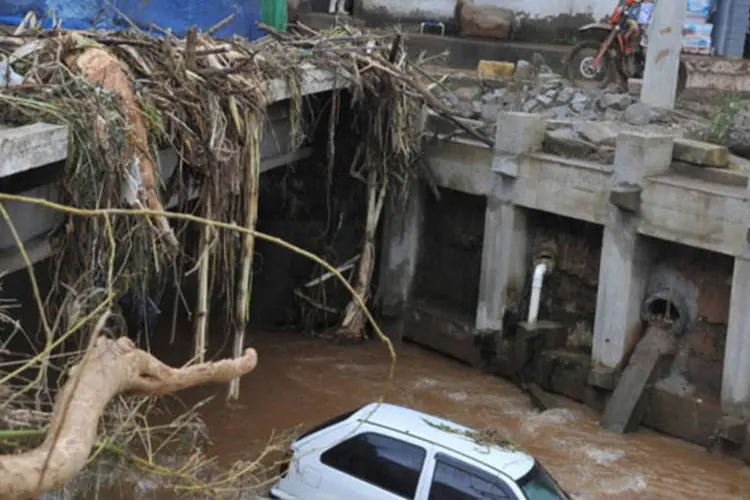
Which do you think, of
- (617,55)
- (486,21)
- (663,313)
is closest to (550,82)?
(617,55)

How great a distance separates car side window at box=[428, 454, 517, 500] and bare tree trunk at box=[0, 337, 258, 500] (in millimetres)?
4203

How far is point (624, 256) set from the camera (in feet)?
45.4

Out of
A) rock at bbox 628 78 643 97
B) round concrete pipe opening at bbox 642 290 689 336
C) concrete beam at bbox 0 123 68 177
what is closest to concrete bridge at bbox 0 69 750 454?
round concrete pipe opening at bbox 642 290 689 336

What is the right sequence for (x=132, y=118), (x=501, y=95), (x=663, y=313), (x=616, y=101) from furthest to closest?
(x=501, y=95) → (x=616, y=101) → (x=663, y=313) → (x=132, y=118)

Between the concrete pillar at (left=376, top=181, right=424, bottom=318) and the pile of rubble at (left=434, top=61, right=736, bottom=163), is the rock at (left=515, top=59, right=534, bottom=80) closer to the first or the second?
the pile of rubble at (left=434, top=61, right=736, bottom=163)

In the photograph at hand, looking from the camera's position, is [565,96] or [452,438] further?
[565,96]

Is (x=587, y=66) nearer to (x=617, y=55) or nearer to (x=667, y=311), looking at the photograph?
(x=617, y=55)

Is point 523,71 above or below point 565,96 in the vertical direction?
above

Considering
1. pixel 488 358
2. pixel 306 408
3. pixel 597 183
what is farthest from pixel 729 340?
pixel 306 408

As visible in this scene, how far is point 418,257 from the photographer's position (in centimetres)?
1680

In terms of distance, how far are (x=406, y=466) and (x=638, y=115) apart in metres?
8.81

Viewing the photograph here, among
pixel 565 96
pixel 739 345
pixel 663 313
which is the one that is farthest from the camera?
pixel 565 96

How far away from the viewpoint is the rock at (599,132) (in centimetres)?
1478

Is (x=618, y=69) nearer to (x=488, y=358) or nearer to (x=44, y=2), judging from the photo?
(x=488, y=358)
